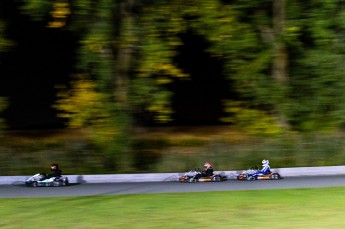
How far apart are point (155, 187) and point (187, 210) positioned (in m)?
1.73

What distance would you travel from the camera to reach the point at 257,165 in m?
10.7

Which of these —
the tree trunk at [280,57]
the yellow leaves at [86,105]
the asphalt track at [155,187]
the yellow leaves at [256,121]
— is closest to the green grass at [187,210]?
the asphalt track at [155,187]

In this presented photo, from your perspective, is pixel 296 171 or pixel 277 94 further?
pixel 277 94

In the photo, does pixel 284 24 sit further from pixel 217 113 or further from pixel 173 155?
pixel 217 113

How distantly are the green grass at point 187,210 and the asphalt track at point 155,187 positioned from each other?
323 mm

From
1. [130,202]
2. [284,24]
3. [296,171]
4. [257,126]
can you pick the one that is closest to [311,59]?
[284,24]

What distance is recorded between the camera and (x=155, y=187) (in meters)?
9.15

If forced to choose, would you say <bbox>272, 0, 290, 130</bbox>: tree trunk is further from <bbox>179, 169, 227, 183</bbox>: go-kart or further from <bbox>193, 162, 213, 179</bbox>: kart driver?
<bbox>193, 162, 213, 179</bbox>: kart driver

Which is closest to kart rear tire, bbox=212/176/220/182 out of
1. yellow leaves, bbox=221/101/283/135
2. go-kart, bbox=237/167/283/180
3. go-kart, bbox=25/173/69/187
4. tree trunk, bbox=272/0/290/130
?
go-kart, bbox=237/167/283/180

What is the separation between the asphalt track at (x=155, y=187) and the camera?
28.6ft

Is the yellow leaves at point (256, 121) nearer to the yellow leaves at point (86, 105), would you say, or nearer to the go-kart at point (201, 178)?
the go-kart at point (201, 178)

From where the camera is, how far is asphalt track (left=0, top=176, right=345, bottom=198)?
28.6 feet

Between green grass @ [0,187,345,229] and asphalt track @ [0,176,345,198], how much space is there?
323 millimetres

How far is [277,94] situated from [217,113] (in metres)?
4.07
